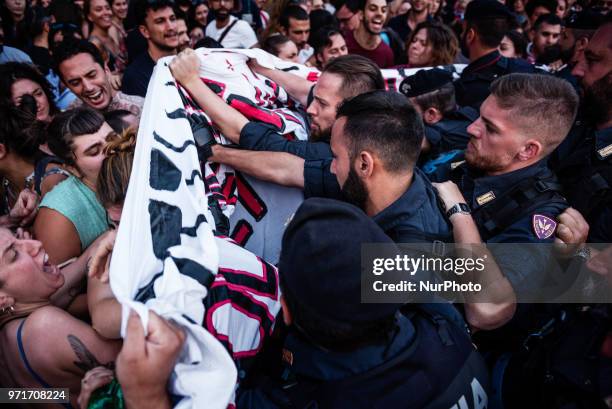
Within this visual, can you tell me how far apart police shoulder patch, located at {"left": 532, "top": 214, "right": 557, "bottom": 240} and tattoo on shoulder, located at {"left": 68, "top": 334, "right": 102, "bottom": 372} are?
5.37ft

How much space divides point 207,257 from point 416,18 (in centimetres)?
569

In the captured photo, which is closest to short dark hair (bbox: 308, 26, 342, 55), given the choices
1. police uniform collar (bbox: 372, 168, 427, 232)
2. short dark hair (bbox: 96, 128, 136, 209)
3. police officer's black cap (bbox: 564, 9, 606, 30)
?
police officer's black cap (bbox: 564, 9, 606, 30)

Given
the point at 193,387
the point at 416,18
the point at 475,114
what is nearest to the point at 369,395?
the point at 193,387

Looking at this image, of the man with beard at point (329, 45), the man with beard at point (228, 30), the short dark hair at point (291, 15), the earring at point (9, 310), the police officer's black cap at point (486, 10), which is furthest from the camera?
the man with beard at point (228, 30)

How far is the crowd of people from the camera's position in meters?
1.16

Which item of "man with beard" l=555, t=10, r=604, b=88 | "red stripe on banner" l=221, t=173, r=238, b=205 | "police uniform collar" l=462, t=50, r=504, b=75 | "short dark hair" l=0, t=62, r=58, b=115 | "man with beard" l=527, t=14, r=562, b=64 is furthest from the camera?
"man with beard" l=527, t=14, r=562, b=64

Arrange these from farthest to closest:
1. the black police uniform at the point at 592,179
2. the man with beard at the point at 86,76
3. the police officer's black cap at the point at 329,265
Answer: the man with beard at the point at 86,76
the black police uniform at the point at 592,179
the police officer's black cap at the point at 329,265

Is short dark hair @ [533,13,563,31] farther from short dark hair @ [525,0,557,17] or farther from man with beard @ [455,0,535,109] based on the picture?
man with beard @ [455,0,535,109]

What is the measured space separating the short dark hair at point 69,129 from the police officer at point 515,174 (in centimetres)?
179

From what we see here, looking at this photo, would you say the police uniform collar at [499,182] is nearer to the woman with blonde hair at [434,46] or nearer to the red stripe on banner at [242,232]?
the red stripe on banner at [242,232]

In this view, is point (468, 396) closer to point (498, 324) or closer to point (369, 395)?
point (369, 395)

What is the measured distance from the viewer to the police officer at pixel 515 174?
1.76 m

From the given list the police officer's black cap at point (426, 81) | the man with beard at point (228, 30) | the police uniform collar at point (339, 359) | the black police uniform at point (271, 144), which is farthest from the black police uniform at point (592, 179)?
the man with beard at point (228, 30)

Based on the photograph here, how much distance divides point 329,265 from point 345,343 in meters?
0.22
